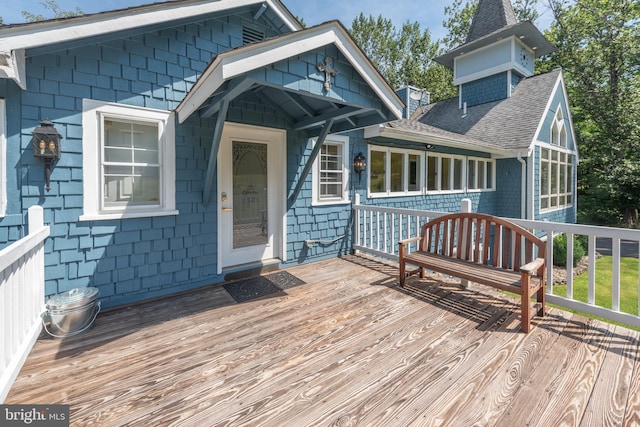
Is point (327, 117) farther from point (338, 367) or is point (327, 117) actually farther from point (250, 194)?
point (338, 367)

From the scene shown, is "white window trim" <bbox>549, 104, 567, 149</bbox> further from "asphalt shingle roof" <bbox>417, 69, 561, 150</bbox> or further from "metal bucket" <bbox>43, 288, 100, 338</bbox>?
"metal bucket" <bbox>43, 288, 100, 338</bbox>

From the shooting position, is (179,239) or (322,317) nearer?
(322,317)

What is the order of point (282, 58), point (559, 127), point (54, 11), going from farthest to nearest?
point (54, 11) → point (559, 127) → point (282, 58)

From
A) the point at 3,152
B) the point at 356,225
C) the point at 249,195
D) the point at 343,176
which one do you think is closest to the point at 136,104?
the point at 3,152

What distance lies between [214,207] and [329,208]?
6.77 ft

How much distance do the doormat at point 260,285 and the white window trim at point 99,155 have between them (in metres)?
1.26

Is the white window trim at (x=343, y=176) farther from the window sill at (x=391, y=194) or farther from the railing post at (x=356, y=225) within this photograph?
the window sill at (x=391, y=194)

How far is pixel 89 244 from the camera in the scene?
3.27 meters

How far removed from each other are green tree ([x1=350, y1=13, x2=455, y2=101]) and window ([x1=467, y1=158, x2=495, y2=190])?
13.7 meters

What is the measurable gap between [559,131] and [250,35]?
38.9 feet

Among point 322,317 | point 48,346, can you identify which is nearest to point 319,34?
point 322,317

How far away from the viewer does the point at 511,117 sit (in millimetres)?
10367

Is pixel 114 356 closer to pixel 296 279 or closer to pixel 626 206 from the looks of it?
pixel 296 279

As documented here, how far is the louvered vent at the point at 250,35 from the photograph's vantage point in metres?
4.44
